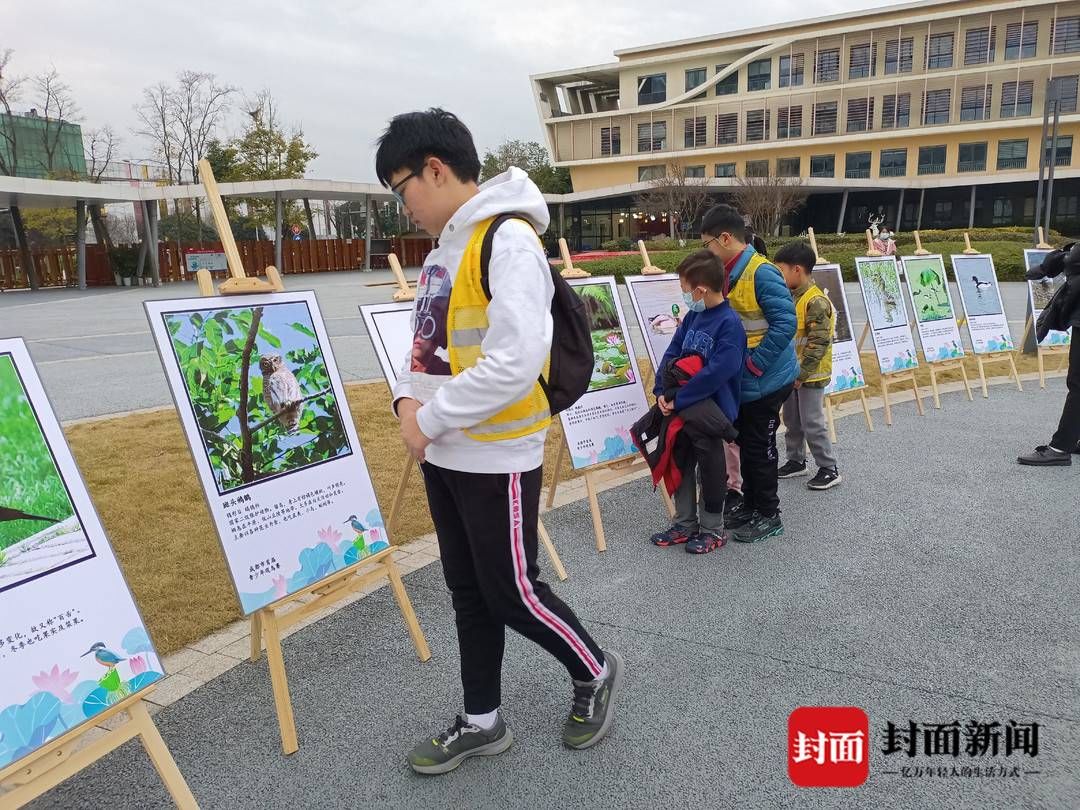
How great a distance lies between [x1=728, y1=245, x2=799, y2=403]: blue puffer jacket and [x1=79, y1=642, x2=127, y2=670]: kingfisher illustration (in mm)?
3167

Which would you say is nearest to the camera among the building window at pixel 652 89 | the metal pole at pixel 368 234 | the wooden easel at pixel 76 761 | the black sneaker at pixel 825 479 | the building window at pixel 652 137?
the wooden easel at pixel 76 761

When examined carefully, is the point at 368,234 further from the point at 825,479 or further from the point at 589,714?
the point at 589,714

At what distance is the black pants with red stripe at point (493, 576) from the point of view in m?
2.11

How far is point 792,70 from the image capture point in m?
39.2

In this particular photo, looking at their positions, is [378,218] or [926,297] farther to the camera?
[378,218]

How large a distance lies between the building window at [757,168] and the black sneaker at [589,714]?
130 ft

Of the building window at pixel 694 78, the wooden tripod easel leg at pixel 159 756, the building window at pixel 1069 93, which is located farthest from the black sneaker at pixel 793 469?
the building window at pixel 694 78

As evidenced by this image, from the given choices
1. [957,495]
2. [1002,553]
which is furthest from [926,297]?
[1002,553]

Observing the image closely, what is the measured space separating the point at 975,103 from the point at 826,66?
741 centimetres

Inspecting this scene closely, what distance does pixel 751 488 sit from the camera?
14.1 feet

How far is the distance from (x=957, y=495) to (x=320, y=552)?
163 inches

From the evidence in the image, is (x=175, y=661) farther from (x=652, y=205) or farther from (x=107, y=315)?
(x=652, y=205)

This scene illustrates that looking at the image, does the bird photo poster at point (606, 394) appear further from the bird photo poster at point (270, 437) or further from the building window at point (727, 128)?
the building window at point (727, 128)

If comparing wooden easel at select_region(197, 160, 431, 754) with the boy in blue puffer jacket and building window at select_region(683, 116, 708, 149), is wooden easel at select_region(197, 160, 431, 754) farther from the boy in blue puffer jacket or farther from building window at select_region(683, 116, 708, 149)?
building window at select_region(683, 116, 708, 149)
